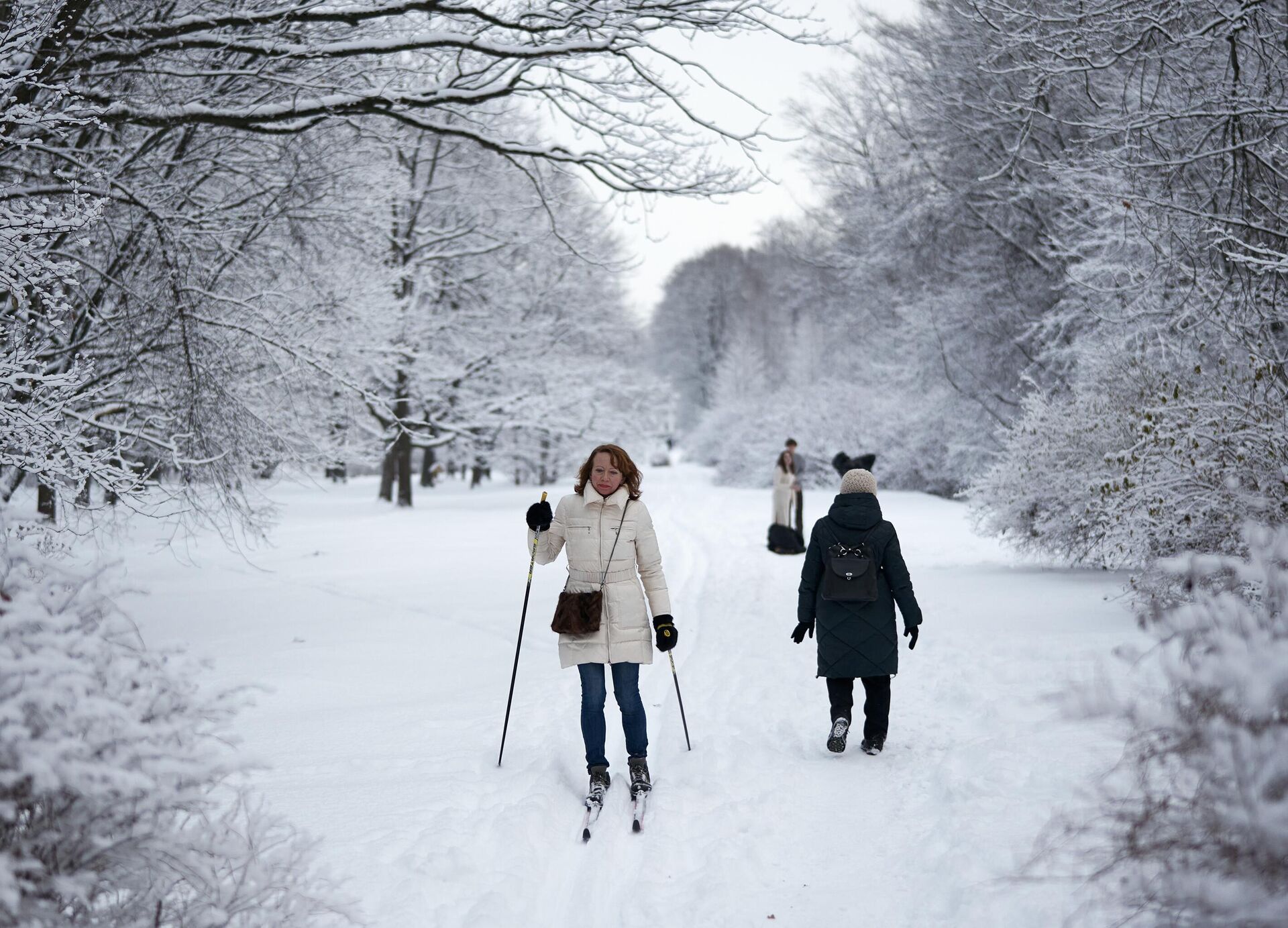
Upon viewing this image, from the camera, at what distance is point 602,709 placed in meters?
4.78

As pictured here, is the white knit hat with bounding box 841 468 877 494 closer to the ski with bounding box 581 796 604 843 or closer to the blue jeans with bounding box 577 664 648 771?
the blue jeans with bounding box 577 664 648 771

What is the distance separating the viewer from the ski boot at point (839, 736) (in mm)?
5359

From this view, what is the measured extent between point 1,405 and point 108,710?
13.0 ft

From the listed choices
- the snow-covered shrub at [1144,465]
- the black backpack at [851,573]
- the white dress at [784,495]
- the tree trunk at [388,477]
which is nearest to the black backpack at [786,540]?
the white dress at [784,495]

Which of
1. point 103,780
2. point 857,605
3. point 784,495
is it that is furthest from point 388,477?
point 103,780

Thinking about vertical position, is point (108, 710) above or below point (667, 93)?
below

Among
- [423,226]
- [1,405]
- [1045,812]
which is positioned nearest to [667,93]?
[1,405]

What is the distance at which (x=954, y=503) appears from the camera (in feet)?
78.9

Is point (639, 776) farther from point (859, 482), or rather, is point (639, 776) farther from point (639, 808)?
point (859, 482)

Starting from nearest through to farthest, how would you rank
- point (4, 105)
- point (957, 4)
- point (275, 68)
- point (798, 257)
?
point (4, 105)
point (275, 68)
point (957, 4)
point (798, 257)

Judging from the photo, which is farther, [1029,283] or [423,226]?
[423,226]

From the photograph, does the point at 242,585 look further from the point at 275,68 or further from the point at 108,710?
the point at 108,710

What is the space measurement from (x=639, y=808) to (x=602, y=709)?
21.4 inches

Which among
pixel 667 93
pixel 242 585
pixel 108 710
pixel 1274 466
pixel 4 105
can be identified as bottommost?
pixel 242 585
